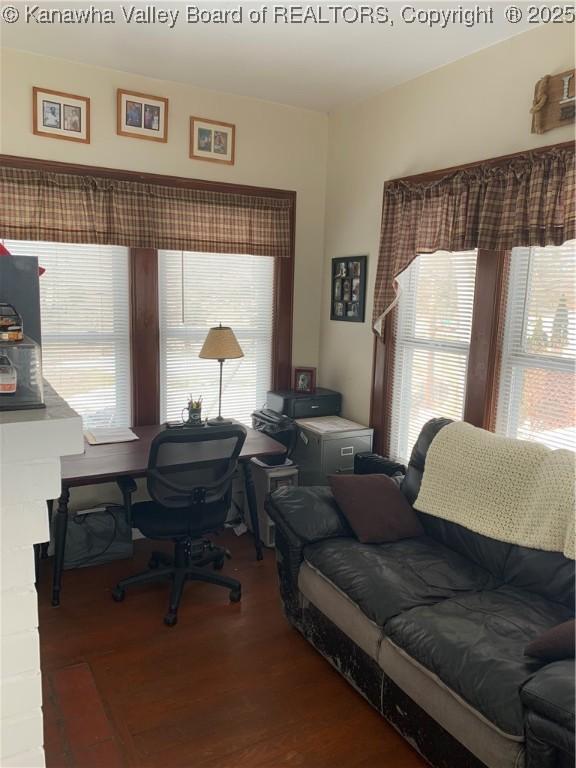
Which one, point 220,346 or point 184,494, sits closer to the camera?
point 184,494

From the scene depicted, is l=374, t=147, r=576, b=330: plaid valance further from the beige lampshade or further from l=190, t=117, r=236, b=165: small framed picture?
l=190, t=117, r=236, b=165: small framed picture

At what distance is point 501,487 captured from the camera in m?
2.53

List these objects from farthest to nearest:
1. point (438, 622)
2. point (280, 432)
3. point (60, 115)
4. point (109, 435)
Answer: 1. point (280, 432)
2. point (109, 435)
3. point (60, 115)
4. point (438, 622)

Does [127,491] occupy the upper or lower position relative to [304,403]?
lower

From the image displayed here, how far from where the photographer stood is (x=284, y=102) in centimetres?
380

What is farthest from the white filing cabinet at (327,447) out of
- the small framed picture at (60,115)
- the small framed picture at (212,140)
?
the small framed picture at (60,115)

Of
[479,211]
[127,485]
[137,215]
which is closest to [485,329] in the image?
[479,211]

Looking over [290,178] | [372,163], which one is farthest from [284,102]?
[372,163]

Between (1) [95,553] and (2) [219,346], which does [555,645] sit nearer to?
(2) [219,346]

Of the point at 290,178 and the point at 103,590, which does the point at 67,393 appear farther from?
the point at 290,178

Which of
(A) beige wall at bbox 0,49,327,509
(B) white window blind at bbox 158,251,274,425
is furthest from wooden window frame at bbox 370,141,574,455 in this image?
(B) white window blind at bbox 158,251,274,425

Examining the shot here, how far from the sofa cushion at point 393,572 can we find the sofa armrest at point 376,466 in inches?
25.4

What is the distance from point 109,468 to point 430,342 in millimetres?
1909

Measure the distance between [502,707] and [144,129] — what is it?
3.38 metres
